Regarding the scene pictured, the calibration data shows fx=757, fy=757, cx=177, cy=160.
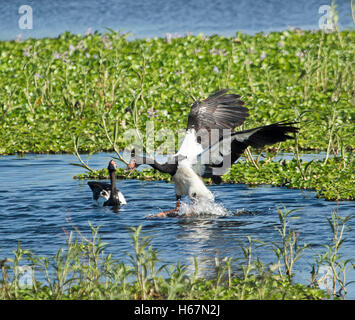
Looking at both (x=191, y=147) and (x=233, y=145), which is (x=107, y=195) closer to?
(x=191, y=147)

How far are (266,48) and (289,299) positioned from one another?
11212 mm

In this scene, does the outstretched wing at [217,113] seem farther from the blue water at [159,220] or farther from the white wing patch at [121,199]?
the white wing patch at [121,199]

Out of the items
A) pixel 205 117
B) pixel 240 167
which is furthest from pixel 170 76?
pixel 205 117

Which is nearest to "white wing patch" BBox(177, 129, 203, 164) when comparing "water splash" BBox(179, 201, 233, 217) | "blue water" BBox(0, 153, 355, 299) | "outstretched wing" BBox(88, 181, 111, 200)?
"water splash" BBox(179, 201, 233, 217)

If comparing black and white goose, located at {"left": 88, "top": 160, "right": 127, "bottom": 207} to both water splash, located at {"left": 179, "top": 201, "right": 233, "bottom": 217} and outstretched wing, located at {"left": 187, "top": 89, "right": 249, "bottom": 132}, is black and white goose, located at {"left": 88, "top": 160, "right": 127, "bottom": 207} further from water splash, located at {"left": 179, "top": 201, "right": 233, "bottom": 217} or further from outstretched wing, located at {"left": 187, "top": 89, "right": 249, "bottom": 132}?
outstretched wing, located at {"left": 187, "top": 89, "right": 249, "bottom": 132}

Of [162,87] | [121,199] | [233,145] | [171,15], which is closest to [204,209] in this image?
[233,145]

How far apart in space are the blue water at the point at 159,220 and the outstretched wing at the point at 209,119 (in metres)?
0.75

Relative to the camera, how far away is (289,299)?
17.6ft

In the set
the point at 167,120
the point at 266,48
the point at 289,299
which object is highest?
the point at 266,48

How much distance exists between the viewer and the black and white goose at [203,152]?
8.53 meters

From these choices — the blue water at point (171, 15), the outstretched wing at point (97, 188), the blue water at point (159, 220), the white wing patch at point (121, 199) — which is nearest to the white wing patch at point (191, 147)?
the blue water at point (159, 220)

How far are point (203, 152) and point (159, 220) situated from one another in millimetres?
937

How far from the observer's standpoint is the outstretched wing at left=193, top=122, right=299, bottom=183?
7.67 meters
